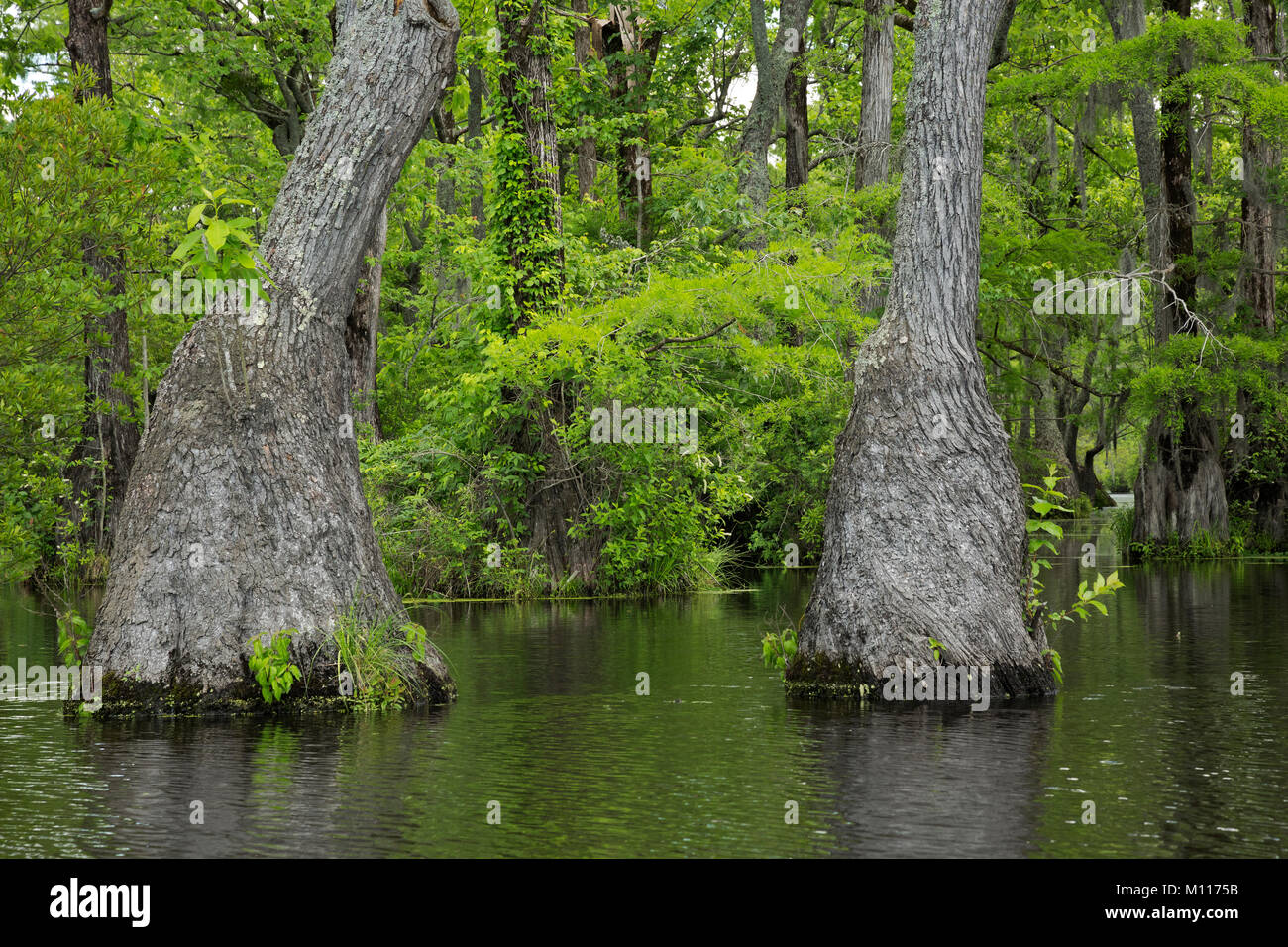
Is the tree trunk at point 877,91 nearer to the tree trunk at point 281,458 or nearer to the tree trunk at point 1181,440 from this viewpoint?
the tree trunk at point 1181,440

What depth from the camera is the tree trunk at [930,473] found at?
10.9 meters

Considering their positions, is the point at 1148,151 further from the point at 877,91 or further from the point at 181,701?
the point at 181,701

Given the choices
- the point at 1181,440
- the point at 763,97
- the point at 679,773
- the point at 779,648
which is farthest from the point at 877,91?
the point at 679,773

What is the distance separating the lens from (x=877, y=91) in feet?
95.5

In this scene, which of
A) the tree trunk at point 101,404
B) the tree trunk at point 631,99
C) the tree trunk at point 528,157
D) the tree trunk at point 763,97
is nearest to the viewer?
the tree trunk at point 528,157

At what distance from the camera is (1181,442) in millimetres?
30172

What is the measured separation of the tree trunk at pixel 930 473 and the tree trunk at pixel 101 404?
17195 mm

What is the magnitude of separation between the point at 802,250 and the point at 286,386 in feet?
41.9

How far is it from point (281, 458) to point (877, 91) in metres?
21.1

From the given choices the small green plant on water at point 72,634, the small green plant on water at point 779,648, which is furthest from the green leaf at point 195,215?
the small green plant on water at point 779,648

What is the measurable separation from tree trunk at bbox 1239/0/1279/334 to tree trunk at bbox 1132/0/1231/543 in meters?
2.04

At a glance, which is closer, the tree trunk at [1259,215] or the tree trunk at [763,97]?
the tree trunk at [763,97]

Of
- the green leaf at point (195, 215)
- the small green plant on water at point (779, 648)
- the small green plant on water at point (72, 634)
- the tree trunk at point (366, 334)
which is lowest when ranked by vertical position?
the small green plant on water at point (779, 648)

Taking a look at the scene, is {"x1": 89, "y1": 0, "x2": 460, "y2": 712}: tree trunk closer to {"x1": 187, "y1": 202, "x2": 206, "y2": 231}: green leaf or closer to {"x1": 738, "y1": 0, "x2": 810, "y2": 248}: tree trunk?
{"x1": 187, "y1": 202, "x2": 206, "y2": 231}: green leaf
